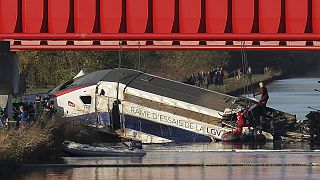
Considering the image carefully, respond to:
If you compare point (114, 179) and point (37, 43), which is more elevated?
point (37, 43)

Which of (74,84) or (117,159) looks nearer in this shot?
(117,159)

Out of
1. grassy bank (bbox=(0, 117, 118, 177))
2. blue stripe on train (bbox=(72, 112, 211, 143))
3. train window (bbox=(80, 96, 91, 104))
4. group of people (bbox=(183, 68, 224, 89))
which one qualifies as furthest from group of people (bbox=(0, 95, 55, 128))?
group of people (bbox=(183, 68, 224, 89))

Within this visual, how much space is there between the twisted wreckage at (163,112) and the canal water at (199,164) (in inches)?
96.1

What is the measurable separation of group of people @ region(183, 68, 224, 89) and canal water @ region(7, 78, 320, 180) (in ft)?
122

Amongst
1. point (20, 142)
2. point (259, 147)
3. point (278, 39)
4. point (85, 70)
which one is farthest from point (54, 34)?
point (85, 70)

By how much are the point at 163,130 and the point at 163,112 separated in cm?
65

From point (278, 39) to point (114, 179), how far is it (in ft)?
21.4

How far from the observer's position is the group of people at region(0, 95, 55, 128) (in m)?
37.0

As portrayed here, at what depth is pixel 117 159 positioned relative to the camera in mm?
33938

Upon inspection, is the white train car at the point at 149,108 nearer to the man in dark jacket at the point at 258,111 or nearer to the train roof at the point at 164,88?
the train roof at the point at 164,88

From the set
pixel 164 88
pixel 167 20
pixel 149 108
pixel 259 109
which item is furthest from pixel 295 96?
pixel 167 20

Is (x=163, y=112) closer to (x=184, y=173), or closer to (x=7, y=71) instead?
(x=7, y=71)

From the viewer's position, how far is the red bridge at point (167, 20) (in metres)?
32.5

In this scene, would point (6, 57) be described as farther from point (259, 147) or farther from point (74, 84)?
point (74, 84)
